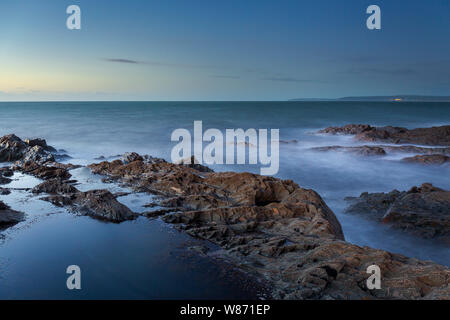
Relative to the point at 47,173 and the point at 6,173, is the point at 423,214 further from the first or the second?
the point at 6,173

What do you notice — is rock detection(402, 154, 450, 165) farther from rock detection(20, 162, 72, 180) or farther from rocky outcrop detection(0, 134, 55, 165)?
rocky outcrop detection(0, 134, 55, 165)

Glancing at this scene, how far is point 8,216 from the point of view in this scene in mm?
5496

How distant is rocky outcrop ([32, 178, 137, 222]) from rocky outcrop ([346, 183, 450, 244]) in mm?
5136

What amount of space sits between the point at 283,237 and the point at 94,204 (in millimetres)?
3497

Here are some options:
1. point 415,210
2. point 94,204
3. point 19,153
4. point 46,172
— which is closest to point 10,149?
point 19,153

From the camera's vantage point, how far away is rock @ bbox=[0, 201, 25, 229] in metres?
5.36

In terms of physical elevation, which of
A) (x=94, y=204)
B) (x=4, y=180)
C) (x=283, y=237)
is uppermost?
(x=4, y=180)

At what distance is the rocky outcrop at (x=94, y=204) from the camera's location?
570 cm

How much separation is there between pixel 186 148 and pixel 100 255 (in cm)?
1347

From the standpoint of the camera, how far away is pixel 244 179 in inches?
264

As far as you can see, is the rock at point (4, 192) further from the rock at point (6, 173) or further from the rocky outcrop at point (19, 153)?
the rocky outcrop at point (19, 153)

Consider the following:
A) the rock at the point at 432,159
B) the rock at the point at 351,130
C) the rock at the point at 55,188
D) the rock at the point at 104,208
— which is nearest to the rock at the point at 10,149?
the rock at the point at 55,188

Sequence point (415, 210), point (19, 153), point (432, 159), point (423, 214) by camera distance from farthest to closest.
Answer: point (432, 159)
point (19, 153)
point (415, 210)
point (423, 214)

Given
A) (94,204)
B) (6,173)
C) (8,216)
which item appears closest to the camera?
(8,216)
